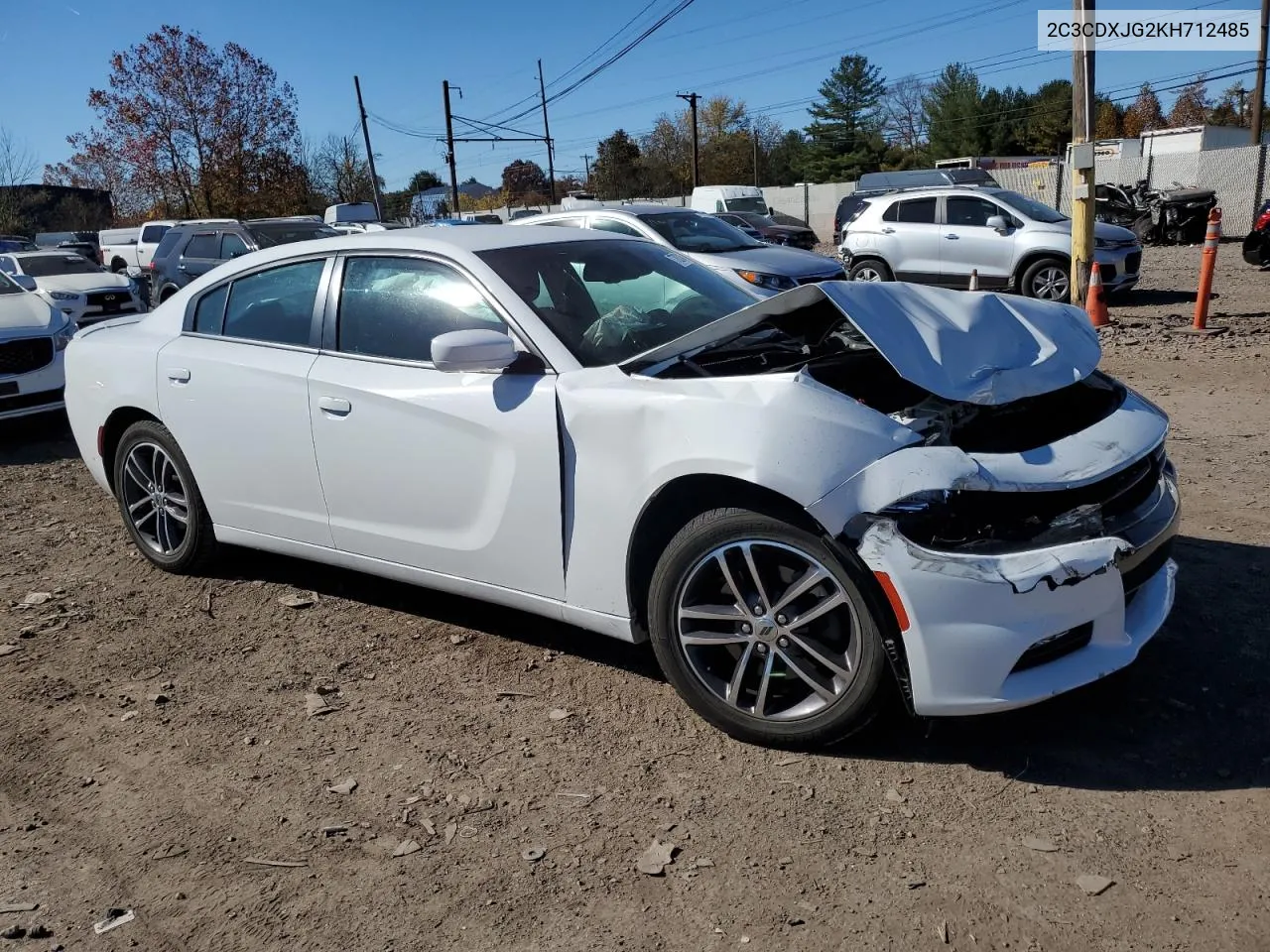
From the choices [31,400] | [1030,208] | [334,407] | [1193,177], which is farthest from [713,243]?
[1193,177]

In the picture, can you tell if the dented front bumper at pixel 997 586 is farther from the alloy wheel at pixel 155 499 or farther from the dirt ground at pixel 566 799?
the alloy wheel at pixel 155 499

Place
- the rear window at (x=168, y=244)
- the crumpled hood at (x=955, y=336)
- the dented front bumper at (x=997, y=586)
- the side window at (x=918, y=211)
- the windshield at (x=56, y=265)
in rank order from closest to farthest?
the dented front bumper at (x=997, y=586) < the crumpled hood at (x=955, y=336) < the side window at (x=918, y=211) < the windshield at (x=56, y=265) < the rear window at (x=168, y=244)

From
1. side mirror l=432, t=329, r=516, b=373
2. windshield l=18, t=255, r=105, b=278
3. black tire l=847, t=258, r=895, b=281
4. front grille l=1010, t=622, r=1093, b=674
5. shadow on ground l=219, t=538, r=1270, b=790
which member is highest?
windshield l=18, t=255, r=105, b=278

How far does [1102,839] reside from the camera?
259 cm

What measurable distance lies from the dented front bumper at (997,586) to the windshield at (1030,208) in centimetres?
1211

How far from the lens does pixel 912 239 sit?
14773mm

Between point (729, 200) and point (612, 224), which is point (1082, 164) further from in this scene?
point (729, 200)

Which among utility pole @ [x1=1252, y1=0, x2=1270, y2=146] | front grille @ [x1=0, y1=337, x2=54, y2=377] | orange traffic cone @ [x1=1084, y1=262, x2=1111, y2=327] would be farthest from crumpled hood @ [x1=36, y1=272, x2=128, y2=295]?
utility pole @ [x1=1252, y1=0, x2=1270, y2=146]

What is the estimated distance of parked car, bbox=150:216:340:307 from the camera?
1493 centimetres

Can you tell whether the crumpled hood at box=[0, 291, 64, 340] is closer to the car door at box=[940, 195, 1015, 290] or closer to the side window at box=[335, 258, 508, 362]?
the side window at box=[335, 258, 508, 362]

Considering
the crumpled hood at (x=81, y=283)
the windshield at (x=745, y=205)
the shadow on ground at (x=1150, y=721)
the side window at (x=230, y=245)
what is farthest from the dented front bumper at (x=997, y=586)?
the windshield at (x=745, y=205)

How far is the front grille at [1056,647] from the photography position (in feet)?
8.92

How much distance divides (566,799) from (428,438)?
1.40 m

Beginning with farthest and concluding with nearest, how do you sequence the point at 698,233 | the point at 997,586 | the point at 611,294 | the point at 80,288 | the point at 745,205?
the point at 745,205, the point at 80,288, the point at 698,233, the point at 611,294, the point at 997,586
